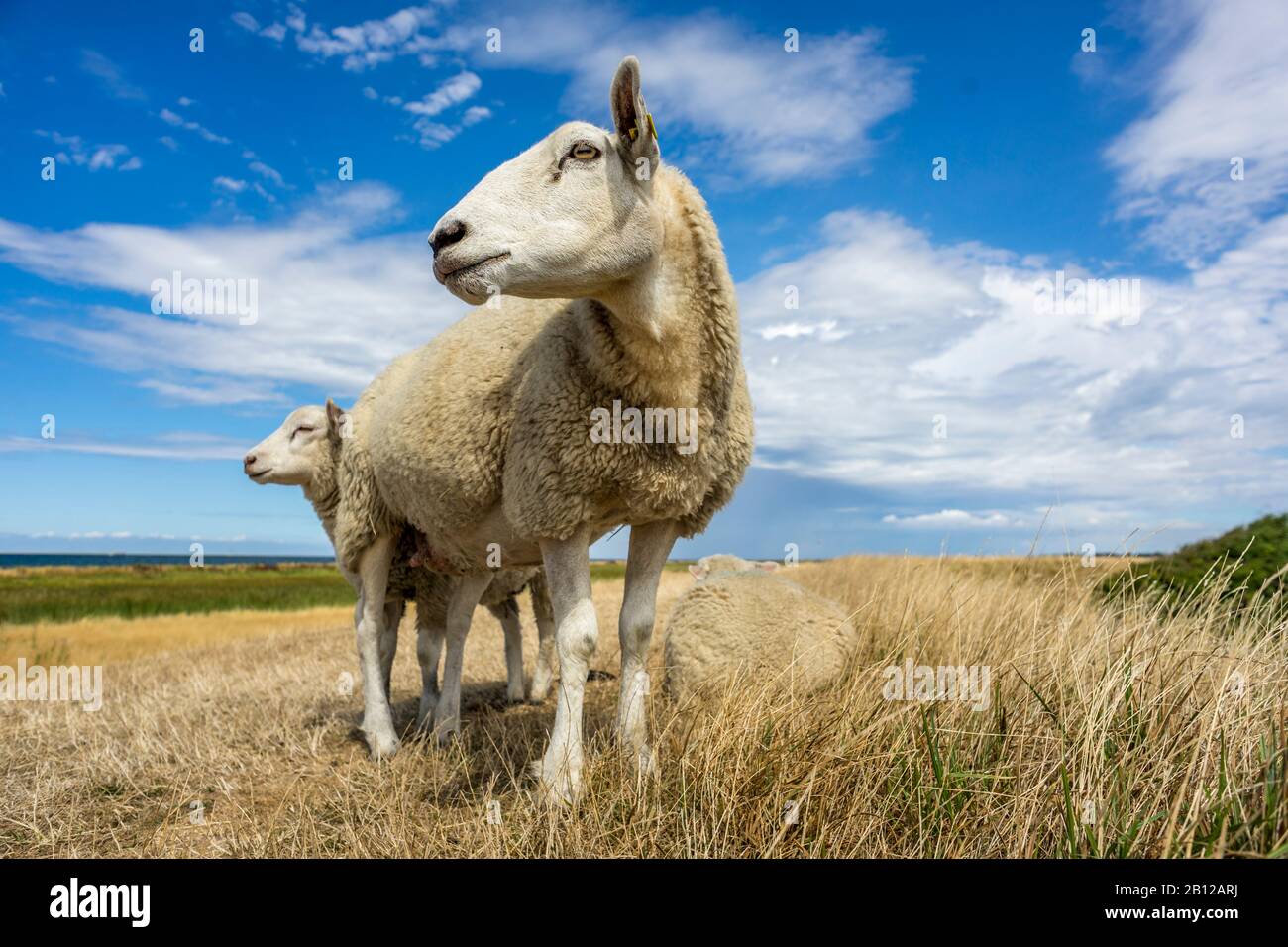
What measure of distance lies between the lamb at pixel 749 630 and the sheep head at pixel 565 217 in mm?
3480

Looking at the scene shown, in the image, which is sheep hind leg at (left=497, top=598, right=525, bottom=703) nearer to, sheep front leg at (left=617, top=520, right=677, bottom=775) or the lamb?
the lamb

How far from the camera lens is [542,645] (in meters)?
8.93

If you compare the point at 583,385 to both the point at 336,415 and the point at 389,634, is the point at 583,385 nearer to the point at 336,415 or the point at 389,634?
the point at 336,415

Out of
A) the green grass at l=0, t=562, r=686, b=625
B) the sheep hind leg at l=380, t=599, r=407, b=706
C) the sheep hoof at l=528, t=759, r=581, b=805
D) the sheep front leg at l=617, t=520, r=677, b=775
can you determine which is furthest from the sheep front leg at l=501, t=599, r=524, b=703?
the green grass at l=0, t=562, r=686, b=625

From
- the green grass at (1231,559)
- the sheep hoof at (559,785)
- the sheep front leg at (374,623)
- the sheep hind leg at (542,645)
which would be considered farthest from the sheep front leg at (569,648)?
the green grass at (1231,559)

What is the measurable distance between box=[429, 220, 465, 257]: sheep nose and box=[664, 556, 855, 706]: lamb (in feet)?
12.7

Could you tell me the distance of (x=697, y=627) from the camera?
6.79 metres

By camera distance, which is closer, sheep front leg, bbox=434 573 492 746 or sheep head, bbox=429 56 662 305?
sheep head, bbox=429 56 662 305

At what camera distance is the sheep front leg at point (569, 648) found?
4.05 m

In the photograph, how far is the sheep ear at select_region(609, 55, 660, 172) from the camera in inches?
141

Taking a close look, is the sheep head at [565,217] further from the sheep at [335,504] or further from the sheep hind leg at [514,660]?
the sheep hind leg at [514,660]

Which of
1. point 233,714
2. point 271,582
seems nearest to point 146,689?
point 233,714

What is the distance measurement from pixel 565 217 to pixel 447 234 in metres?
0.56

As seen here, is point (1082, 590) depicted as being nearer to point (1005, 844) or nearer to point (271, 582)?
point (1005, 844)
